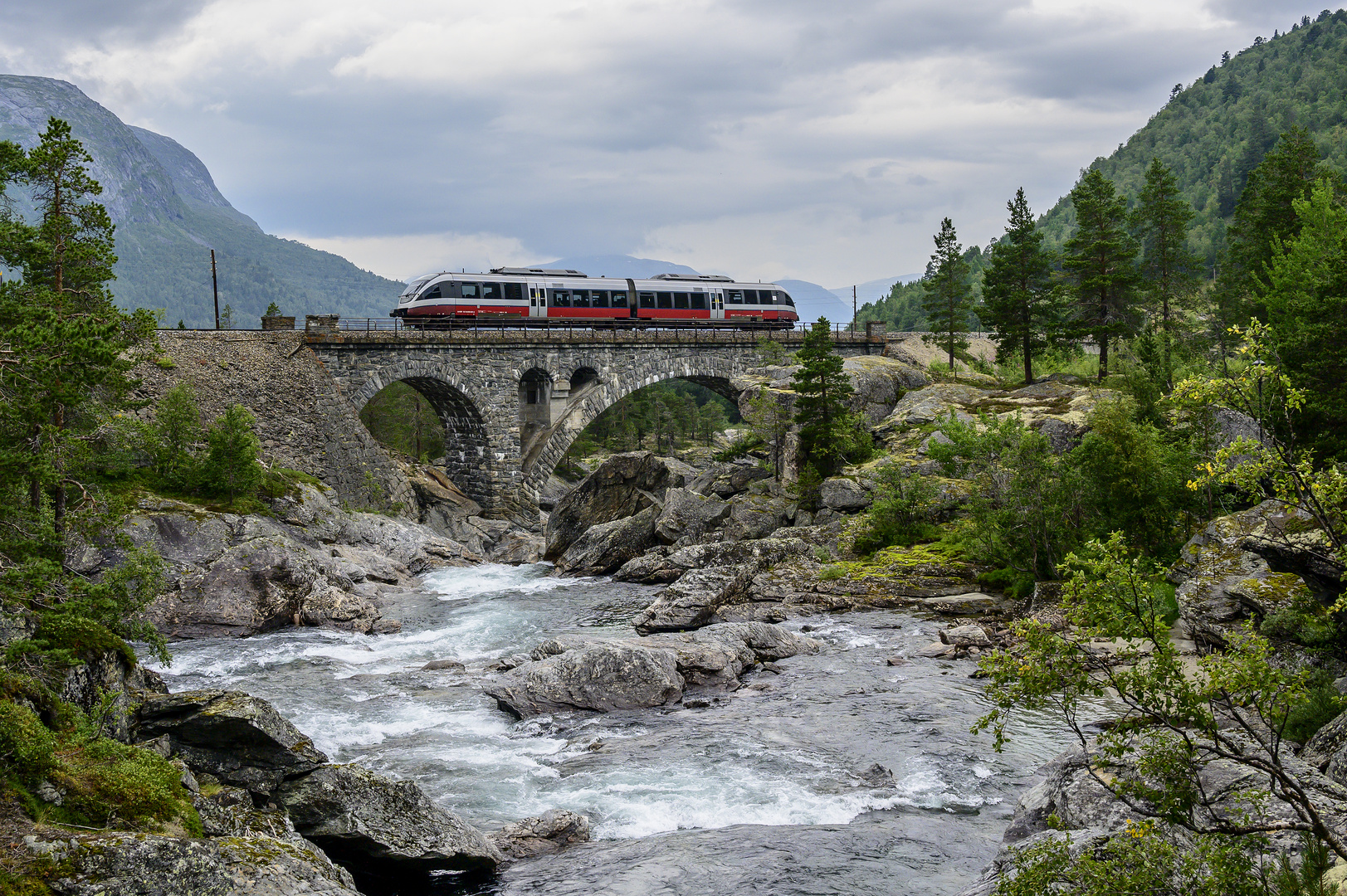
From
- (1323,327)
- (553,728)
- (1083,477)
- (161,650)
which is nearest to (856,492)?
(1083,477)

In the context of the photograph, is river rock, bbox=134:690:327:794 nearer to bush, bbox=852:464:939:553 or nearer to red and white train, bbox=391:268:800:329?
bush, bbox=852:464:939:553

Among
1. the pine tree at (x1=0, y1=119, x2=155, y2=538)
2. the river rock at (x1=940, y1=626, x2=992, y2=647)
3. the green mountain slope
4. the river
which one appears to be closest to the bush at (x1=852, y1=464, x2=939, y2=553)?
the river

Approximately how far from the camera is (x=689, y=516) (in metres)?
48.1

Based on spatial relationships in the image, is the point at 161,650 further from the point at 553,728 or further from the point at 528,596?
the point at 528,596

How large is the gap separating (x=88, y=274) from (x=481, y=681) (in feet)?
50.7

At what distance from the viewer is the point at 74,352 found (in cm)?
1527

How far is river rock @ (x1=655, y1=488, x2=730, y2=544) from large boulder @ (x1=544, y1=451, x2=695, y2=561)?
4733mm

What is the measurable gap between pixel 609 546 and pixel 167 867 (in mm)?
38343

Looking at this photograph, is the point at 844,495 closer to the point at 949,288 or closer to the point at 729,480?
the point at 729,480

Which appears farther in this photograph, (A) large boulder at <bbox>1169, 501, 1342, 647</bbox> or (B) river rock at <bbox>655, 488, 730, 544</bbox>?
(B) river rock at <bbox>655, 488, 730, 544</bbox>

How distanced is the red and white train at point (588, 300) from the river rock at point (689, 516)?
70.0 ft

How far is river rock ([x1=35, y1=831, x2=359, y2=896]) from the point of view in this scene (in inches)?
378

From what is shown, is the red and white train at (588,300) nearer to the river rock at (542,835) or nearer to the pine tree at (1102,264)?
the pine tree at (1102,264)

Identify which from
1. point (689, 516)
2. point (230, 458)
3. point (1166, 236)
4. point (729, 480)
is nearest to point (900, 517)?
point (689, 516)
